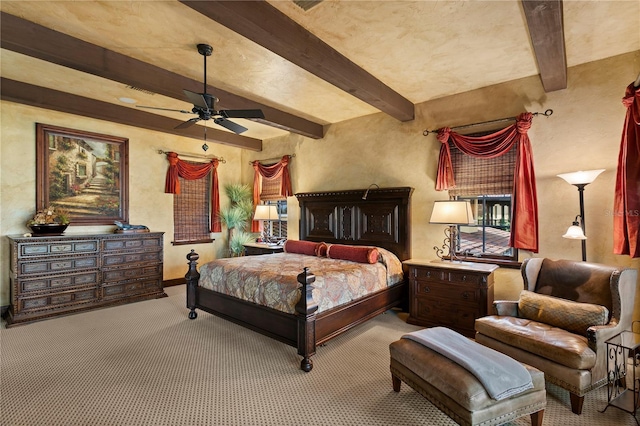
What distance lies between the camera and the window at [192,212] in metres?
6.36

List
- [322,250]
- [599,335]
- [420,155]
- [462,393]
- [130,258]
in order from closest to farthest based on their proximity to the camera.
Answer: [462,393] → [599,335] → [420,155] → [322,250] → [130,258]

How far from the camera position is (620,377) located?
2.48 m

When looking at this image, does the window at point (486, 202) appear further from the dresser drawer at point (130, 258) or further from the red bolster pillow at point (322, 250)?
the dresser drawer at point (130, 258)

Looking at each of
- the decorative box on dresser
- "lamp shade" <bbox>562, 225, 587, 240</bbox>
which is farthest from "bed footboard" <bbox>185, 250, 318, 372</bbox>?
"lamp shade" <bbox>562, 225, 587, 240</bbox>

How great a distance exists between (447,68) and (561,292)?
103 inches

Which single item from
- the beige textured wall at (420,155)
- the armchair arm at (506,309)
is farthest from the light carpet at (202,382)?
the beige textured wall at (420,155)

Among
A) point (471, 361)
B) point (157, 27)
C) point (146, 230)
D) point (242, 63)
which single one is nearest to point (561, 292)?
point (471, 361)

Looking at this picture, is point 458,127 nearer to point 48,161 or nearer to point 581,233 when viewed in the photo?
point 581,233

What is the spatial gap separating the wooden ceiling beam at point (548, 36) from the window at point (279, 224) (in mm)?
4925

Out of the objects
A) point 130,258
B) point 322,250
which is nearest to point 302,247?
point 322,250

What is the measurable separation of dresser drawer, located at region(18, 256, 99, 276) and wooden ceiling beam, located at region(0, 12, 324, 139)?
110 inches

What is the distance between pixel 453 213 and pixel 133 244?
4933mm

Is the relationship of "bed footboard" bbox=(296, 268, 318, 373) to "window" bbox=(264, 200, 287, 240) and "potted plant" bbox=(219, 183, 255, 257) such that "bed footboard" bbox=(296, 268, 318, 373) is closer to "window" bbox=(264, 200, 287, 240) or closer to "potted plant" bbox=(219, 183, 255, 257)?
"window" bbox=(264, 200, 287, 240)

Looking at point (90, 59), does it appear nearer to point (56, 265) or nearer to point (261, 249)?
point (56, 265)
